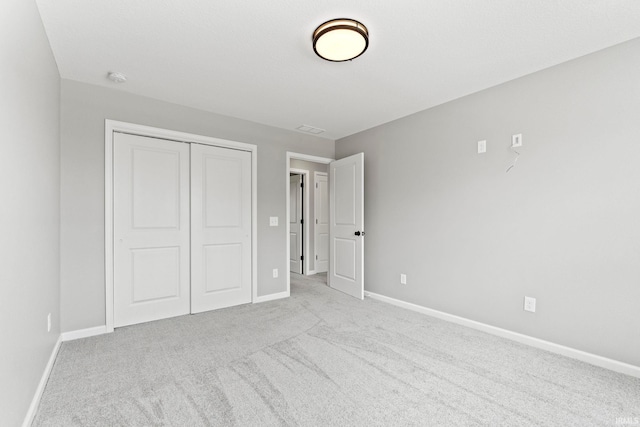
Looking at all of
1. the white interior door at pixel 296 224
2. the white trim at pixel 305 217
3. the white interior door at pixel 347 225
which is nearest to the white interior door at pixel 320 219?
the white trim at pixel 305 217

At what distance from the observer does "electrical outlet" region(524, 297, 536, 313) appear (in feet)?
8.52

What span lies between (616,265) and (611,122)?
1.07 m

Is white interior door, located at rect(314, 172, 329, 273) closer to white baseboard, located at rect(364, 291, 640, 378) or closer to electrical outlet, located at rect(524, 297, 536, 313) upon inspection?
white baseboard, located at rect(364, 291, 640, 378)

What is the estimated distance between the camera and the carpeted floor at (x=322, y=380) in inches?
65.7

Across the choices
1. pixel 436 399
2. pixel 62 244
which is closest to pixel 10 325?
pixel 62 244

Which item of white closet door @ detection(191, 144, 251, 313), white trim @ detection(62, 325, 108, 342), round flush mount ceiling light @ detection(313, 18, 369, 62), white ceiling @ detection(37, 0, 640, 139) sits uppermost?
white ceiling @ detection(37, 0, 640, 139)

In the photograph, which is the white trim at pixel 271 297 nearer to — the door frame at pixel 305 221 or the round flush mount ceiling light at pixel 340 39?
the door frame at pixel 305 221

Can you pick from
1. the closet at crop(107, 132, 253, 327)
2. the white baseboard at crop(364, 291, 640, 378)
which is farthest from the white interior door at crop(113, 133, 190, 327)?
the white baseboard at crop(364, 291, 640, 378)

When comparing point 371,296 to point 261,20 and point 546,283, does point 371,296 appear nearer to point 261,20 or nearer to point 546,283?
point 546,283

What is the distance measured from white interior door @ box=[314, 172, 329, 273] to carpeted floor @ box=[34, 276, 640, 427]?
2909 millimetres

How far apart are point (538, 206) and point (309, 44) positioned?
2.36 meters

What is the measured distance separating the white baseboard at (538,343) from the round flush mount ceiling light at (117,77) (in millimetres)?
3834

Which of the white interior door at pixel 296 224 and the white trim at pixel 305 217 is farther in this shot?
the white interior door at pixel 296 224

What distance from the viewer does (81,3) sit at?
1.79 meters
